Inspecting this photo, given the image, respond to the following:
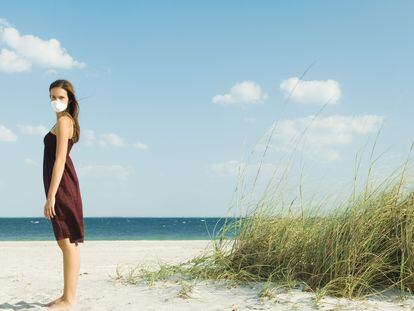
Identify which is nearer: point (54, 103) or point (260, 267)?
point (54, 103)

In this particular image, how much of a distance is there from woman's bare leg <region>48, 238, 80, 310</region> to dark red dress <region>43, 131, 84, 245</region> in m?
0.07

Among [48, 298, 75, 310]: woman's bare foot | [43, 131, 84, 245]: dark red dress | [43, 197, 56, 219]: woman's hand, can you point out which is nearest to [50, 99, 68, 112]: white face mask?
[43, 131, 84, 245]: dark red dress

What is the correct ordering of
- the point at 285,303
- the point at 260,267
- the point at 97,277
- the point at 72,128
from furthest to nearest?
the point at 97,277, the point at 260,267, the point at 72,128, the point at 285,303

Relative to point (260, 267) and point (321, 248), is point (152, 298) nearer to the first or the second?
point (260, 267)

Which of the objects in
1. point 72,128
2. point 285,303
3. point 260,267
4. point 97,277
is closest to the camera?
point 285,303

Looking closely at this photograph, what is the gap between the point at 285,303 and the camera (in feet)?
14.1

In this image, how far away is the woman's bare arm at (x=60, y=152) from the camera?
169 inches

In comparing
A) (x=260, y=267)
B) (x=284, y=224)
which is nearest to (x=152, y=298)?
(x=260, y=267)

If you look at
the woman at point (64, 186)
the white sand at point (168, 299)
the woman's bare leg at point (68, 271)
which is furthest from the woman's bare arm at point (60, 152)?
the white sand at point (168, 299)

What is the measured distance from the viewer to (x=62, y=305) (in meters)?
4.55

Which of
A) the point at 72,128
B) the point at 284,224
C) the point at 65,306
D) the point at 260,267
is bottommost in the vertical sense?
the point at 65,306

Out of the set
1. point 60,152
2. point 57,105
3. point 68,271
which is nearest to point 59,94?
point 57,105

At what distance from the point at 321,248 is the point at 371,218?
1.81ft

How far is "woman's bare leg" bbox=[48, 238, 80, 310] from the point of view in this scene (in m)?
4.45
